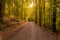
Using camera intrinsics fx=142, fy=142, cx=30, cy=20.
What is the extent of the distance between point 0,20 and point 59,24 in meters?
14.6

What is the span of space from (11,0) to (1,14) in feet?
10.4

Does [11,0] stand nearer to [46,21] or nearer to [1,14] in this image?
[1,14]

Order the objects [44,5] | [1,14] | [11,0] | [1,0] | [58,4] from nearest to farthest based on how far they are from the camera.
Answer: [1,0], [58,4], [11,0], [1,14], [44,5]

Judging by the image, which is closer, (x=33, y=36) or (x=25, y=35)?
(x=33, y=36)

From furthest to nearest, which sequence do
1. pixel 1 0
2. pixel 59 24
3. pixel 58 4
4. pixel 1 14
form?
pixel 59 24, pixel 1 14, pixel 58 4, pixel 1 0

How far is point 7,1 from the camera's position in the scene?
21.1m

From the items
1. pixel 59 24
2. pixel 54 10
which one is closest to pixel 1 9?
pixel 54 10

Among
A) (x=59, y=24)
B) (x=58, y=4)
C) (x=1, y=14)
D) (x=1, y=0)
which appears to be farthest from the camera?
(x=59, y=24)

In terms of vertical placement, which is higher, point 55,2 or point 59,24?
point 55,2

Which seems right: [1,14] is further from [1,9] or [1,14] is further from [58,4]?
[58,4]

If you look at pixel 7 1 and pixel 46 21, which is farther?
pixel 46 21

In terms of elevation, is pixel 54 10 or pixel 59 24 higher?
pixel 54 10

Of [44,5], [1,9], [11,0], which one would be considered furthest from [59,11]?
[44,5]

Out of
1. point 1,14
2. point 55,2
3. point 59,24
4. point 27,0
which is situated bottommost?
point 59,24
